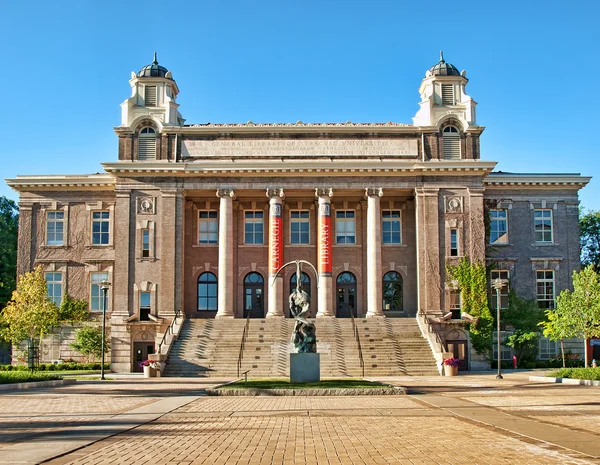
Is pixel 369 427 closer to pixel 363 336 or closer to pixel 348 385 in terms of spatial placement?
A: pixel 348 385

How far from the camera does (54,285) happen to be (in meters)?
48.0

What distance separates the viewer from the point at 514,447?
1258cm

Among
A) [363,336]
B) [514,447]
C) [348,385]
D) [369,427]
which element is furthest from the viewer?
[363,336]

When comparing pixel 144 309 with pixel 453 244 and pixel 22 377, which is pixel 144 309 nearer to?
pixel 22 377

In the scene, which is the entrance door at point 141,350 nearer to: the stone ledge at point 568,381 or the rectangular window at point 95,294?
the rectangular window at point 95,294

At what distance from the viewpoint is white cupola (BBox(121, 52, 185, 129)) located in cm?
4697

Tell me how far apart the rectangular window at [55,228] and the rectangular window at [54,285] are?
78.6 inches

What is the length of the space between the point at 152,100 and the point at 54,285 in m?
13.3

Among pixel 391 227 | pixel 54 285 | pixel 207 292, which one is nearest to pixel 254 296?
pixel 207 292

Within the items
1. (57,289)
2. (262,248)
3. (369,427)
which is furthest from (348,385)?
(57,289)

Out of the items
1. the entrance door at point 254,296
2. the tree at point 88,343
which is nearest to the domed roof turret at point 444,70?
the entrance door at point 254,296

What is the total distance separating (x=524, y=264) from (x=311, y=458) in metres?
39.4

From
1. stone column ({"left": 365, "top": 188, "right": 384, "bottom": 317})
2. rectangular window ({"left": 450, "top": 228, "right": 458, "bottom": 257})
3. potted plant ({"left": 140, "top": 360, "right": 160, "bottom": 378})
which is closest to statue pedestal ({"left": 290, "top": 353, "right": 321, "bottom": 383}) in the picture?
potted plant ({"left": 140, "top": 360, "right": 160, "bottom": 378})

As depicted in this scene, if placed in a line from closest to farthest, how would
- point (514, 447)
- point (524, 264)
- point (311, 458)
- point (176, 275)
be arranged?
point (311, 458)
point (514, 447)
point (176, 275)
point (524, 264)
